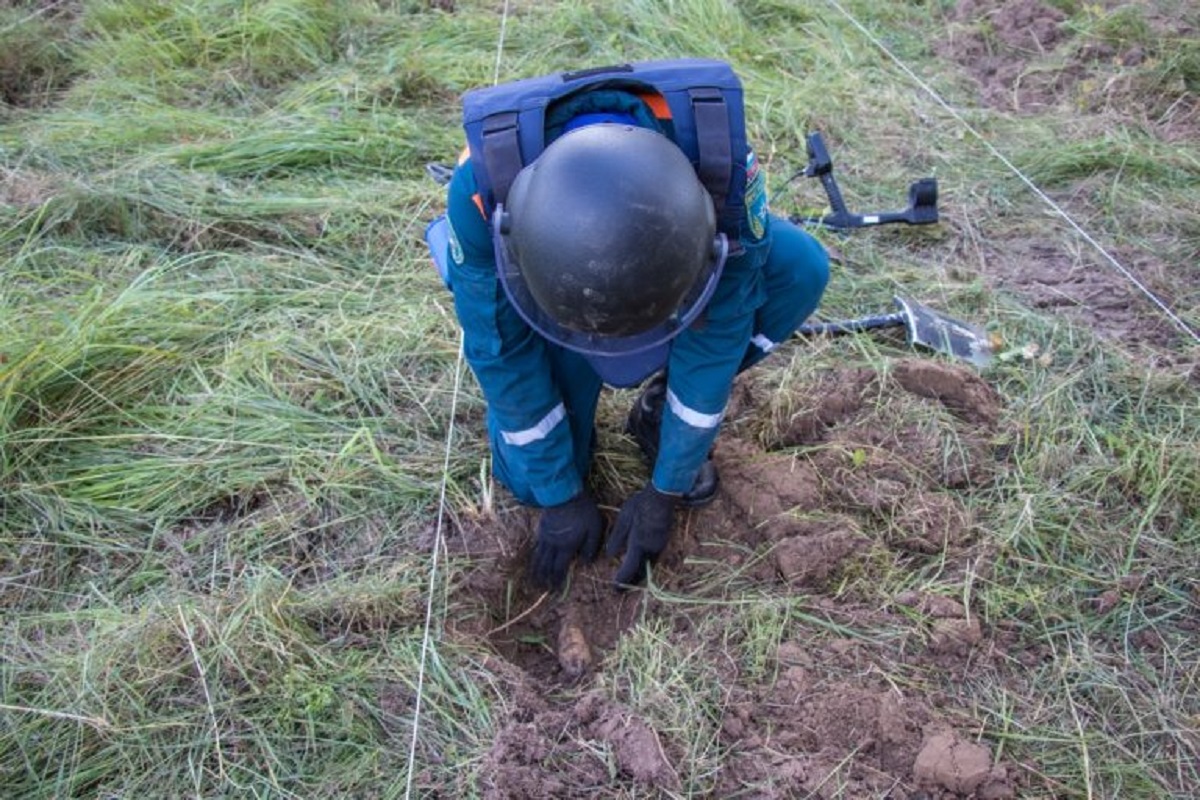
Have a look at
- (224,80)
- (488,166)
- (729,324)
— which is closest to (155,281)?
(224,80)

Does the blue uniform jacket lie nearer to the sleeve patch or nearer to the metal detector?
the sleeve patch

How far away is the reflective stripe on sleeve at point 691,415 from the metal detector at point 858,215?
145 centimetres

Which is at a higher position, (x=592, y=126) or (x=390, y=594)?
(x=592, y=126)

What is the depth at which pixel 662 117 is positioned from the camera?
5.86 feet

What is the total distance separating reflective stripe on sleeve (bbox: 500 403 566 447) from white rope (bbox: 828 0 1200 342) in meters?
1.97

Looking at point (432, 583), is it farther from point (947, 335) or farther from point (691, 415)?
point (947, 335)

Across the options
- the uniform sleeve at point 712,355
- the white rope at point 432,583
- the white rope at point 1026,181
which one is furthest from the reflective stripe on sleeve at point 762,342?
the white rope at point 1026,181

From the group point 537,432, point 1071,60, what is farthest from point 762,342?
point 1071,60

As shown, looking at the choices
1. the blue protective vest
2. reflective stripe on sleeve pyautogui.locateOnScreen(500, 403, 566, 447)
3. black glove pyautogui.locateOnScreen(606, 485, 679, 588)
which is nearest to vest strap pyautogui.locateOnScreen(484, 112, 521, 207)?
the blue protective vest

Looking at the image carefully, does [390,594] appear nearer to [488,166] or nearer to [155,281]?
[488,166]

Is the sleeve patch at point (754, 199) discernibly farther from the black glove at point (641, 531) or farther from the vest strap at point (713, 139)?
the black glove at point (641, 531)

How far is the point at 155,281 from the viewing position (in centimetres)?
299

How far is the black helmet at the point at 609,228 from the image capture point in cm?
154

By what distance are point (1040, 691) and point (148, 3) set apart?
4491mm
